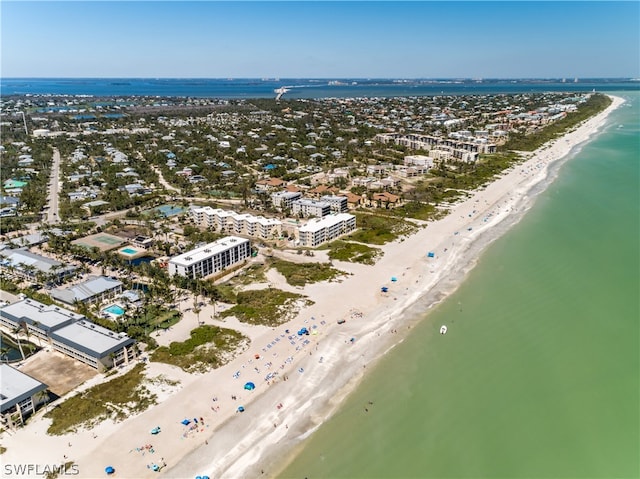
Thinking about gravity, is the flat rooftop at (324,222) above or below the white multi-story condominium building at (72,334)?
above

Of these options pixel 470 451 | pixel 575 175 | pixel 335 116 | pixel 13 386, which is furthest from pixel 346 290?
pixel 335 116

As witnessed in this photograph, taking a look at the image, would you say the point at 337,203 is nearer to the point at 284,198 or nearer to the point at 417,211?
the point at 284,198

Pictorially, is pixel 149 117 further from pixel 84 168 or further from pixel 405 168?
pixel 405 168

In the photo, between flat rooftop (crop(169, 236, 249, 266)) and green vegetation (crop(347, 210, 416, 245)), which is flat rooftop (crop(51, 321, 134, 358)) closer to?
flat rooftop (crop(169, 236, 249, 266))

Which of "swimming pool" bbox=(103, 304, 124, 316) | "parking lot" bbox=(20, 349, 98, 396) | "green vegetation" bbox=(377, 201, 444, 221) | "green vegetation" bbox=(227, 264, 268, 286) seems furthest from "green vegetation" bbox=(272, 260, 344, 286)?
"green vegetation" bbox=(377, 201, 444, 221)

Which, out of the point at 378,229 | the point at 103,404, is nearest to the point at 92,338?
Result: the point at 103,404

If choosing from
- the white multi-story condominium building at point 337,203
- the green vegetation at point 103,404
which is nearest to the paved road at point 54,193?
the white multi-story condominium building at point 337,203

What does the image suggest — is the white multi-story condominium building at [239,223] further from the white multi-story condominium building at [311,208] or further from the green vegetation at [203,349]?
the green vegetation at [203,349]
